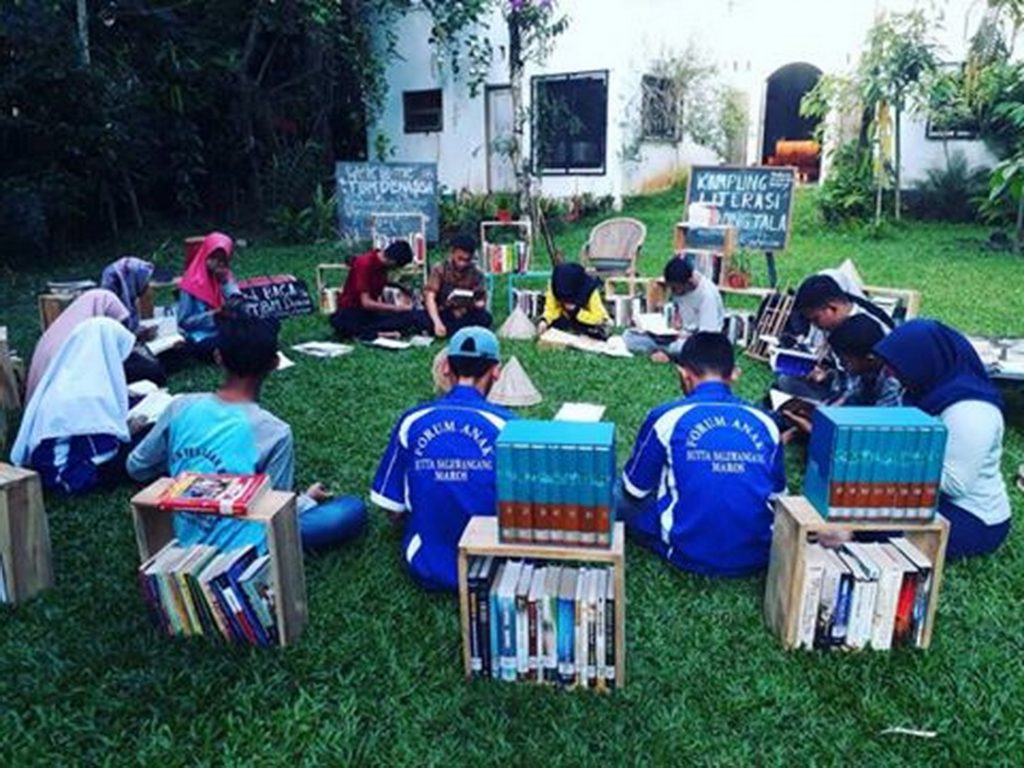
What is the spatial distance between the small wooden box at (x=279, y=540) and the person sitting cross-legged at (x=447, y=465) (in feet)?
1.44

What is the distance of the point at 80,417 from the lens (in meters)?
3.73

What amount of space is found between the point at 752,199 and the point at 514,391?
3.73 meters

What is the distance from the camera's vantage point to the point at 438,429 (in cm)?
284

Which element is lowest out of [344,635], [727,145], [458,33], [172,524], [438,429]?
[344,635]

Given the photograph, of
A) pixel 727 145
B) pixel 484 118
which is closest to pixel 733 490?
pixel 484 118

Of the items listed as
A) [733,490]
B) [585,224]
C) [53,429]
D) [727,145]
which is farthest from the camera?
[727,145]

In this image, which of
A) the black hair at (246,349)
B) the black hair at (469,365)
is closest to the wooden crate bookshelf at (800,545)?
the black hair at (469,365)

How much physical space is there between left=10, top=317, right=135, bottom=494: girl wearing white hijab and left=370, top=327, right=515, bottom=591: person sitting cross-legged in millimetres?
1554

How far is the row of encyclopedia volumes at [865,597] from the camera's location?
2627 mm

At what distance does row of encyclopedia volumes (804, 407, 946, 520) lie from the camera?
2523mm

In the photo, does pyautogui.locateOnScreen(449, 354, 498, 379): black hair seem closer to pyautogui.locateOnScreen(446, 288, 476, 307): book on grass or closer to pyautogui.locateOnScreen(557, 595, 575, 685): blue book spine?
pyautogui.locateOnScreen(557, 595, 575, 685): blue book spine

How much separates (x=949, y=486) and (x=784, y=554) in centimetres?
83

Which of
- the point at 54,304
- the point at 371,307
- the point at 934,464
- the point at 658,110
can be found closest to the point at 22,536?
the point at 934,464

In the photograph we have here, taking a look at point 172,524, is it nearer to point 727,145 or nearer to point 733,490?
point 733,490
